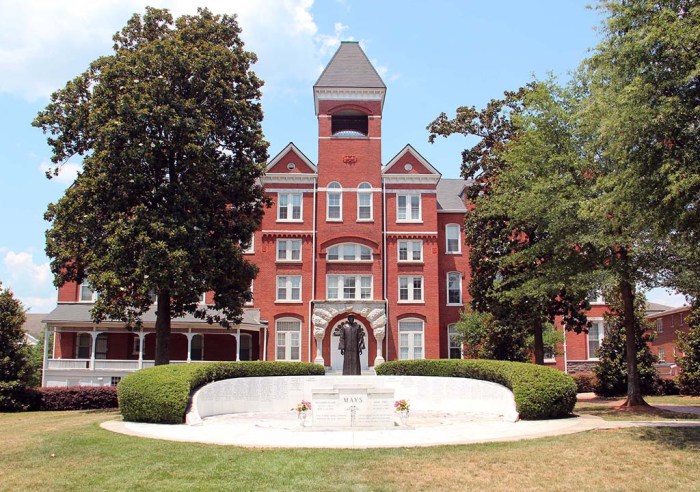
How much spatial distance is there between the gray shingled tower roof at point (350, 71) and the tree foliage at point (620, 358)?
20996 mm

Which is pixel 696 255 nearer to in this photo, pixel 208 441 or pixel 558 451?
pixel 558 451

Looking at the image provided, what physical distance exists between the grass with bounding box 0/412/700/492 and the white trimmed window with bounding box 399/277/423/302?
28.6 m

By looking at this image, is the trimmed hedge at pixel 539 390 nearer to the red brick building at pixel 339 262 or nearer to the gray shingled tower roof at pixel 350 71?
the red brick building at pixel 339 262

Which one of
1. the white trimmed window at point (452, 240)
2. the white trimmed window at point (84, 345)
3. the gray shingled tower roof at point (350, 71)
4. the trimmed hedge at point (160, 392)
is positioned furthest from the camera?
the white trimmed window at point (452, 240)

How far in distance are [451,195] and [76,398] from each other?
1166 inches

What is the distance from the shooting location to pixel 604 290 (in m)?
22.4

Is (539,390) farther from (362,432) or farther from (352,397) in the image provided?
(362,432)

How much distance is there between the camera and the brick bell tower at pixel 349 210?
135 feet

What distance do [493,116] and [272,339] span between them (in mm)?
19286

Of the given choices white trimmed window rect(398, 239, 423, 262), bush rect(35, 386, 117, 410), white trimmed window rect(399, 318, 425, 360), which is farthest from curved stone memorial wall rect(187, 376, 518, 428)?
white trimmed window rect(398, 239, 423, 262)

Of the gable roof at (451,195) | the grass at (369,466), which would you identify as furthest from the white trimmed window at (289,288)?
the grass at (369,466)

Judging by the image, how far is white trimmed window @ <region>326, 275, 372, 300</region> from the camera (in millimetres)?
41844

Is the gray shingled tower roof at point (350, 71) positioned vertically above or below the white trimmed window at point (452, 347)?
above

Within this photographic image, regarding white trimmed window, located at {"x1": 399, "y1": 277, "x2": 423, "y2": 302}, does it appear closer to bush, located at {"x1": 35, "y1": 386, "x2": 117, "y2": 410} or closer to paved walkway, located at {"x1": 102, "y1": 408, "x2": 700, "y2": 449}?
bush, located at {"x1": 35, "y1": 386, "x2": 117, "y2": 410}
